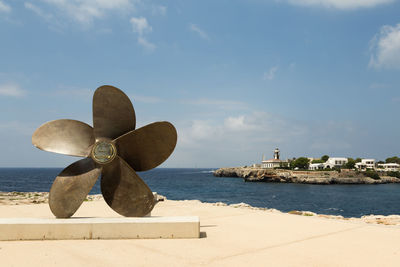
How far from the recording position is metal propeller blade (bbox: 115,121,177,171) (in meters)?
9.54

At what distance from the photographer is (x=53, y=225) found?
27.0 ft

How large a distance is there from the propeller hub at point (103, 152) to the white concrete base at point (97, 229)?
1.96 meters

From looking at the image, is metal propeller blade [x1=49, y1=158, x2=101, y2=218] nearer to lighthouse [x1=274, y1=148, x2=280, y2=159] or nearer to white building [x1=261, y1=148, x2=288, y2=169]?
white building [x1=261, y1=148, x2=288, y2=169]

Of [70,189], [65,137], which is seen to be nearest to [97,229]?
[70,189]

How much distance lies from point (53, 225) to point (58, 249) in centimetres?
125

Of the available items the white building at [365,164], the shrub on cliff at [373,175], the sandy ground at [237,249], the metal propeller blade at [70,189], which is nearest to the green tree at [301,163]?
the white building at [365,164]

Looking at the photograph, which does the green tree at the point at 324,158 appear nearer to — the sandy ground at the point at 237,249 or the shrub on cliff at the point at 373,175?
the shrub on cliff at the point at 373,175

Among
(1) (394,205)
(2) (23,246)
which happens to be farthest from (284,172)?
(2) (23,246)

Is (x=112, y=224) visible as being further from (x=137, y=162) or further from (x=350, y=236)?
(x=350, y=236)

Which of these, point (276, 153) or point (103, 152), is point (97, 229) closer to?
point (103, 152)

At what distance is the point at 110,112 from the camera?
384 inches

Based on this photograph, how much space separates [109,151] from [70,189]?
5.14ft

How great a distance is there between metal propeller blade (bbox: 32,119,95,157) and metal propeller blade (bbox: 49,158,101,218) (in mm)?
596

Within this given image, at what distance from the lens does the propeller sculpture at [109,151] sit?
923 centimetres
